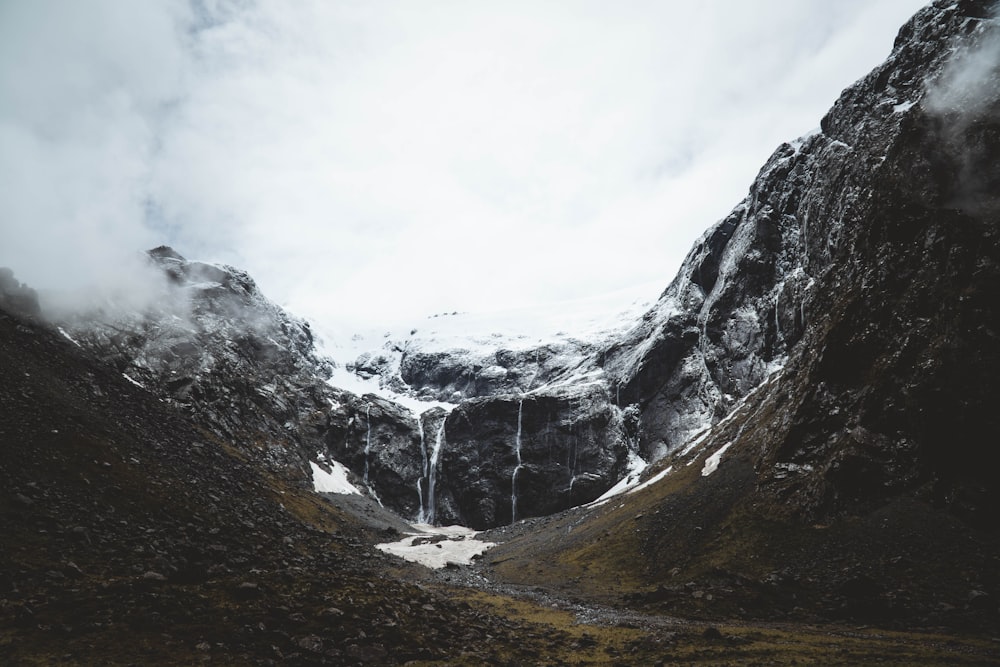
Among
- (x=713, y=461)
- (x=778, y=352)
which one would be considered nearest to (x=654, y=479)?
(x=713, y=461)

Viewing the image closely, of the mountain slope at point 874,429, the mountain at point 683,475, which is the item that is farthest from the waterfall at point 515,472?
the mountain slope at point 874,429

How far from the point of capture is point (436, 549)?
95.0 metres

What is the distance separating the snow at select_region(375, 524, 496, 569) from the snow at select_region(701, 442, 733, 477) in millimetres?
39902

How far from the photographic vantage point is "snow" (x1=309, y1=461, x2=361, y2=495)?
12238 centimetres

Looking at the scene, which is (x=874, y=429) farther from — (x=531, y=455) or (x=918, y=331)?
(x=531, y=455)

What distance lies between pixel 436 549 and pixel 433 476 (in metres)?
54.6

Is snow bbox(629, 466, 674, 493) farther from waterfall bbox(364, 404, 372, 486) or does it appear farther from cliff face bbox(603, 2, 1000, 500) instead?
waterfall bbox(364, 404, 372, 486)

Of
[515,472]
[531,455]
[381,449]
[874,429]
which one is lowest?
[874,429]

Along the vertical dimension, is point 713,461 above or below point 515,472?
below

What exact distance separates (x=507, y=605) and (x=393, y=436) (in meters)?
112

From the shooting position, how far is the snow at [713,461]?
77.5 meters

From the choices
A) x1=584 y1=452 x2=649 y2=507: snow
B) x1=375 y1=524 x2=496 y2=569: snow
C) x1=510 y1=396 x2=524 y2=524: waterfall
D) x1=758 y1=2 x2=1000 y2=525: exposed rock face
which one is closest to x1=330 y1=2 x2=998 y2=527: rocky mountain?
x1=758 y1=2 x2=1000 y2=525: exposed rock face

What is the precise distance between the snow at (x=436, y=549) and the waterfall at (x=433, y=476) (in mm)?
29803

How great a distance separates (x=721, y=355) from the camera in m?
124
